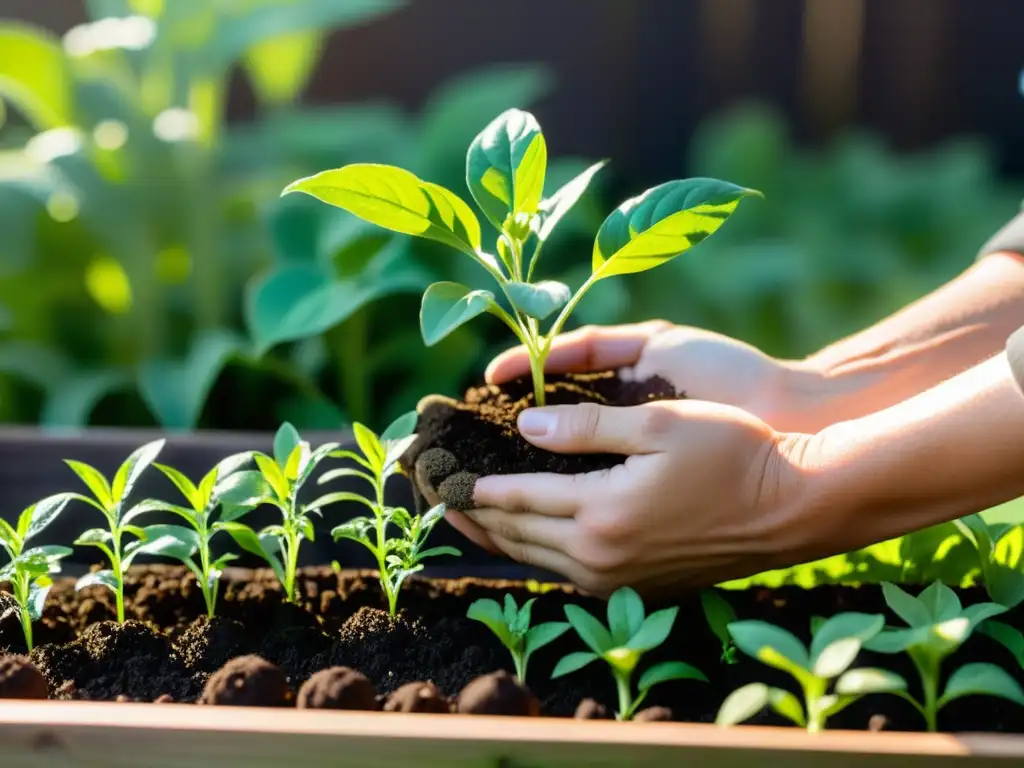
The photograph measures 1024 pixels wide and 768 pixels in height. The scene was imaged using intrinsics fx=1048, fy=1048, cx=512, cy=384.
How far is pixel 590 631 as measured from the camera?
65cm

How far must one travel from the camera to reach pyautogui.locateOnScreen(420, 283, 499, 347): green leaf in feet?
2.09

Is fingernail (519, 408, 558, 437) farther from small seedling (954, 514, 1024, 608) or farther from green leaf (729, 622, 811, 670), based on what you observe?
small seedling (954, 514, 1024, 608)

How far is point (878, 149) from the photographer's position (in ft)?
8.77

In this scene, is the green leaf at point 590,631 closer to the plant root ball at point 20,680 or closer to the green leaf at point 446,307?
the green leaf at point 446,307

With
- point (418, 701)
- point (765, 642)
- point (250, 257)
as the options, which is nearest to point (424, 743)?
point (418, 701)

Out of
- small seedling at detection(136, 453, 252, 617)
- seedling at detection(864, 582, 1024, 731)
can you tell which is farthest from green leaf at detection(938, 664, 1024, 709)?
small seedling at detection(136, 453, 252, 617)

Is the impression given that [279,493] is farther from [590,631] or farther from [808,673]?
[808,673]

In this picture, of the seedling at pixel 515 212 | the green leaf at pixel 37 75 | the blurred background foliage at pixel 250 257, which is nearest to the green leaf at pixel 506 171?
the seedling at pixel 515 212

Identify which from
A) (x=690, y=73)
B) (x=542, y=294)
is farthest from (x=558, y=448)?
(x=690, y=73)

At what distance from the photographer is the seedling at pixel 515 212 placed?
656 mm

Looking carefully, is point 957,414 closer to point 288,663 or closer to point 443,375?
point 288,663

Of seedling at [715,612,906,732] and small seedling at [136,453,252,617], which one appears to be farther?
small seedling at [136,453,252,617]

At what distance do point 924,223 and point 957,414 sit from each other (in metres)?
1.90

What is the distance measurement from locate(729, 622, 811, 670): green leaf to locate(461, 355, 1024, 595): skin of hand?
0.45 ft
